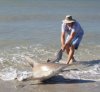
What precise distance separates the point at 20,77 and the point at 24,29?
20.5 ft

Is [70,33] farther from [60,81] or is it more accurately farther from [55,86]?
[55,86]

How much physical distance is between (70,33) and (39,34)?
13.7 ft

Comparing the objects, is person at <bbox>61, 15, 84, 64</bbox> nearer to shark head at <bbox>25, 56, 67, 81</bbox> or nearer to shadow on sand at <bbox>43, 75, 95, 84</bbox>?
shadow on sand at <bbox>43, 75, 95, 84</bbox>

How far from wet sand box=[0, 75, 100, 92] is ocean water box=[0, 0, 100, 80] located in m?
0.40

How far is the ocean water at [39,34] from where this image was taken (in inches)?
426

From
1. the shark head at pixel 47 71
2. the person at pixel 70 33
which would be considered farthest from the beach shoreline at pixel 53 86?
the person at pixel 70 33

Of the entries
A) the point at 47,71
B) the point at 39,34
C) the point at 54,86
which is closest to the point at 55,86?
the point at 54,86

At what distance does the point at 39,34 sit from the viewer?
48.4 feet

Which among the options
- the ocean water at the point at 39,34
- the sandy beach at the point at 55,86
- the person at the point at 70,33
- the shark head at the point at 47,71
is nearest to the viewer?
the sandy beach at the point at 55,86

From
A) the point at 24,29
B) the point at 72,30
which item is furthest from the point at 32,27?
the point at 72,30

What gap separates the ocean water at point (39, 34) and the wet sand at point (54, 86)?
1.33 feet

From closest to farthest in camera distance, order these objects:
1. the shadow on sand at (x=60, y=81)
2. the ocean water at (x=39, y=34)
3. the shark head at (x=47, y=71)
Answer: the shark head at (x=47, y=71)
the shadow on sand at (x=60, y=81)
the ocean water at (x=39, y=34)

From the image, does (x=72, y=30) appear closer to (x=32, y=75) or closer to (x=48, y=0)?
(x=32, y=75)

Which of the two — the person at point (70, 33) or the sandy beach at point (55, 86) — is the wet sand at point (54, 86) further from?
the person at point (70, 33)
